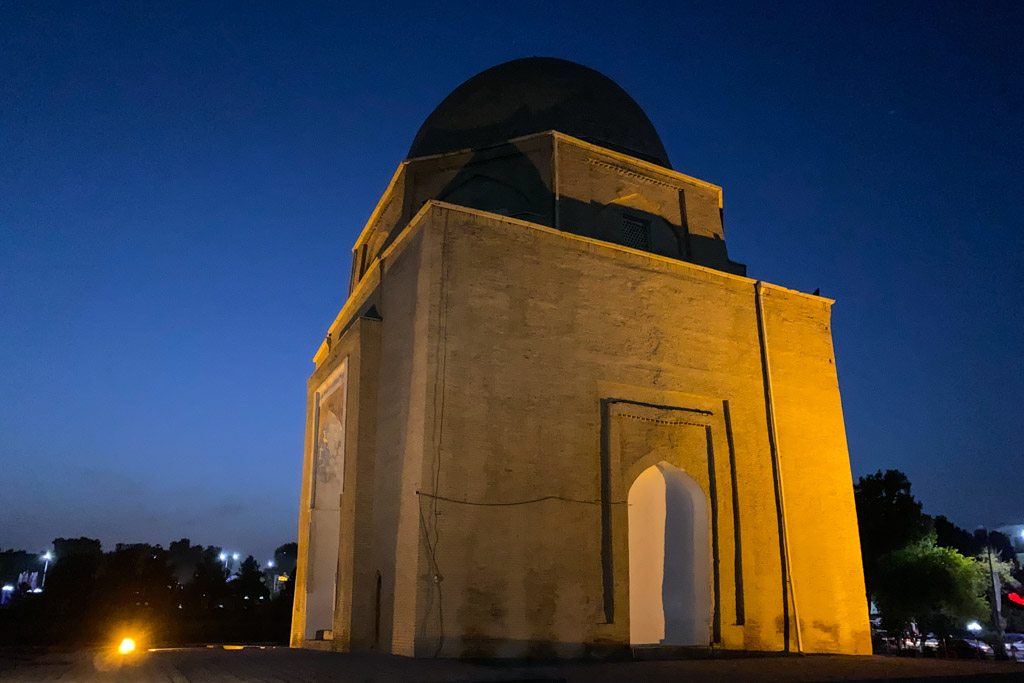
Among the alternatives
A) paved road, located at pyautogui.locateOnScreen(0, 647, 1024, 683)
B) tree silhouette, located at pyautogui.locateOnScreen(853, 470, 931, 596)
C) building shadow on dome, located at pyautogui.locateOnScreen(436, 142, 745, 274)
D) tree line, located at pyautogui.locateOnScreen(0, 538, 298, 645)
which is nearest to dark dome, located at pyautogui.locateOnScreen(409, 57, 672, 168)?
building shadow on dome, located at pyautogui.locateOnScreen(436, 142, 745, 274)

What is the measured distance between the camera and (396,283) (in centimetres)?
1081

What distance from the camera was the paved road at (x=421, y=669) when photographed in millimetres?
6434

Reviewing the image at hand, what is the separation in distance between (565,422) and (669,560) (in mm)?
2758

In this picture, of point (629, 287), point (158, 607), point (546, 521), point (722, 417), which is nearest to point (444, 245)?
point (629, 287)

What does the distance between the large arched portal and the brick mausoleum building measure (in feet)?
0.12

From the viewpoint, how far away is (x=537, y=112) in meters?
13.1

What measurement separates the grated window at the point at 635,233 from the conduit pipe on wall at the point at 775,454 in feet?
6.26

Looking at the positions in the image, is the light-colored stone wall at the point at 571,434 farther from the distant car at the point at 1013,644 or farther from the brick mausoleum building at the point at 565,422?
the distant car at the point at 1013,644

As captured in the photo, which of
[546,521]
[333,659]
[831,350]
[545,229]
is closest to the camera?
[333,659]

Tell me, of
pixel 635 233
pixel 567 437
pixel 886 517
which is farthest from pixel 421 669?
pixel 886 517

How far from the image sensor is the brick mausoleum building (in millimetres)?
8859

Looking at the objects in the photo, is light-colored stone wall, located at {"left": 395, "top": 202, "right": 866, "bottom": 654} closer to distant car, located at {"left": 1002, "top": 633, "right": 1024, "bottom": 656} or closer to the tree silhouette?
distant car, located at {"left": 1002, "top": 633, "right": 1024, "bottom": 656}

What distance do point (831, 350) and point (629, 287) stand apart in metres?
4.05

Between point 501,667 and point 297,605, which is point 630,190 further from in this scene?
point 297,605
